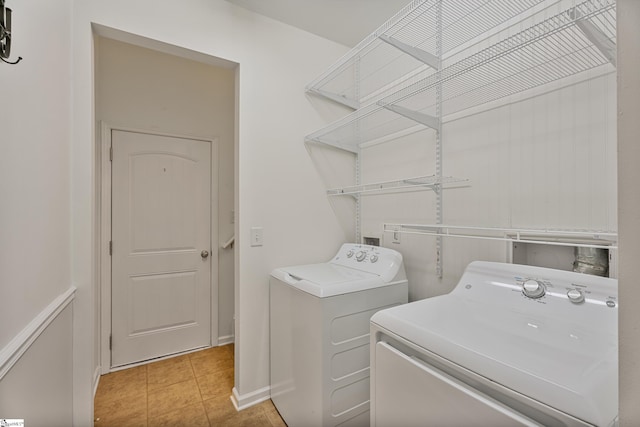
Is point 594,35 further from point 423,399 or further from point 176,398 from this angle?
point 176,398

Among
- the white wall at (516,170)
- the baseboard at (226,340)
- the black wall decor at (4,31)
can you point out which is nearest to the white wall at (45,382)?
the black wall decor at (4,31)

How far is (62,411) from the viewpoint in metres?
1.20

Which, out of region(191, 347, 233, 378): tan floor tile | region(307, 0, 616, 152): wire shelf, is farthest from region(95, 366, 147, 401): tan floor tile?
region(307, 0, 616, 152): wire shelf

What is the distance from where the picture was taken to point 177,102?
8.29 feet

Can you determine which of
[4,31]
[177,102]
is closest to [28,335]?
[4,31]

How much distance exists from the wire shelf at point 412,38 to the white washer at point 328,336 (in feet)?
3.97

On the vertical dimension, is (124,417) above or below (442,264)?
below

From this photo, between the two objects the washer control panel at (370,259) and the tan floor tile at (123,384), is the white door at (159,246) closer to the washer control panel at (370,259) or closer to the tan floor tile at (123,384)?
the tan floor tile at (123,384)

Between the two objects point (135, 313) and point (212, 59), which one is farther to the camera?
point (135, 313)

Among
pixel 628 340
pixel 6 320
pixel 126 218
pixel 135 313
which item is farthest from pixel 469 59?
pixel 135 313

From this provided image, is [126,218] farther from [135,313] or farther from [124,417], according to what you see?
[124,417]

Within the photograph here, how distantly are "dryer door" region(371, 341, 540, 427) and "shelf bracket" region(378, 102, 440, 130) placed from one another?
1140 millimetres

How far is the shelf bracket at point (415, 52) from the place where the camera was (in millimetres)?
1416

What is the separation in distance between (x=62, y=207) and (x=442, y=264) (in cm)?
196
